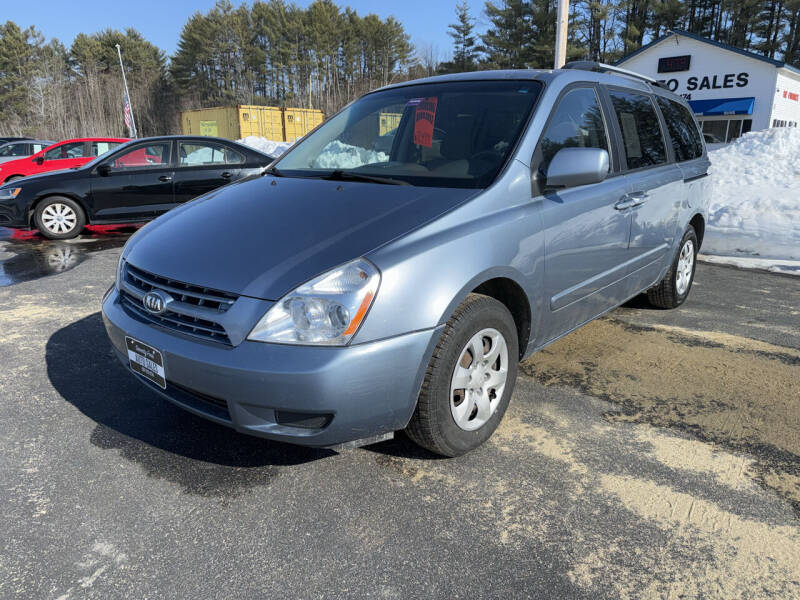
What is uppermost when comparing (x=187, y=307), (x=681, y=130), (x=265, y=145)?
(x=265, y=145)

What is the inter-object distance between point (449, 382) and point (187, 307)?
3.68 feet

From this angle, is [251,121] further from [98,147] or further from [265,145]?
[98,147]

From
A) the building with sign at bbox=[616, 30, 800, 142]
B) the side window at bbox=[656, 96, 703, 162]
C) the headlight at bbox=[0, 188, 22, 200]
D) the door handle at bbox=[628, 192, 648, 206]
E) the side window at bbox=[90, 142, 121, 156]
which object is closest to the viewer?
the door handle at bbox=[628, 192, 648, 206]

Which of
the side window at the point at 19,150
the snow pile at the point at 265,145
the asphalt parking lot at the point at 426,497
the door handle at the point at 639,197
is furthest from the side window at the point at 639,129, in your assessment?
the snow pile at the point at 265,145

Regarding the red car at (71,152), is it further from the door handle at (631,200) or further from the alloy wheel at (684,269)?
the door handle at (631,200)

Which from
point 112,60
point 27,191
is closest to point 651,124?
point 27,191

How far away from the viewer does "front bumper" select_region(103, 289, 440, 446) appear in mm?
2045

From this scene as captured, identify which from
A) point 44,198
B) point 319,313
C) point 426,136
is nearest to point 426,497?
point 319,313

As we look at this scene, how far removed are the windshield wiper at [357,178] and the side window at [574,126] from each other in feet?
2.48

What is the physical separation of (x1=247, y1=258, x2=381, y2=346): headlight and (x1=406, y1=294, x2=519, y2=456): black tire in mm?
408

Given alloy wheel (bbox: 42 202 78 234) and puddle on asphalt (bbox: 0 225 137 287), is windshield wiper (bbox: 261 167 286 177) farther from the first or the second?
alloy wheel (bbox: 42 202 78 234)

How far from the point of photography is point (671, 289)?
478 centimetres

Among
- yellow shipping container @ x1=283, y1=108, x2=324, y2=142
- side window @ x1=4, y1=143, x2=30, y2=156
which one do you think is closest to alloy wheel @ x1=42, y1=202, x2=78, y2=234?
side window @ x1=4, y1=143, x2=30, y2=156

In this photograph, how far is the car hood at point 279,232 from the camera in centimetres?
222
